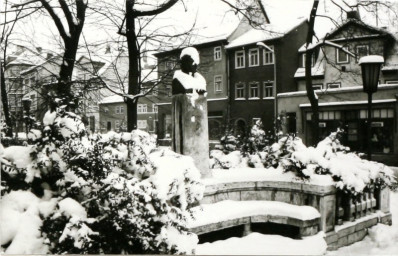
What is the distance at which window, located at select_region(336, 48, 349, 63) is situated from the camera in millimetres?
5529

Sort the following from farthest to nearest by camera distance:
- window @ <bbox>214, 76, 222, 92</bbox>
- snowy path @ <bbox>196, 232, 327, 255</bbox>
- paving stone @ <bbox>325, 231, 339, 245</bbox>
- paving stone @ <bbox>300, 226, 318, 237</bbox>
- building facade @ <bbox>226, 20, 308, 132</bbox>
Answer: window @ <bbox>214, 76, 222, 92</bbox>
building facade @ <bbox>226, 20, 308, 132</bbox>
paving stone @ <bbox>325, 231, 339, 245</bbox>
paving stone @ <bbox>300, 226, 318, 237</bbox>
snowy path @ <bbox>196, 232, 327, 255</bbox>

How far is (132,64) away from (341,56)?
3.22 meters

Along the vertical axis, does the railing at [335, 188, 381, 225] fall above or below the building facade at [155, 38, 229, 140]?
below

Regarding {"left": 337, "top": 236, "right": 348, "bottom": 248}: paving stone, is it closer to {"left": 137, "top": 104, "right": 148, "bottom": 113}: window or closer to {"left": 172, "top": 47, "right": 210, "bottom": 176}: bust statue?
{"left": 172, "top": 47, "right": 210, "bottom": 176}: bust statue

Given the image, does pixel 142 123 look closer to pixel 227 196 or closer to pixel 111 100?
pixel 111 100

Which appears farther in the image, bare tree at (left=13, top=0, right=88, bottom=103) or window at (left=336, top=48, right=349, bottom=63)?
window at (left=336, top=48, right=349, bottom=63)

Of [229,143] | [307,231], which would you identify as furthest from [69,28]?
[307,231]

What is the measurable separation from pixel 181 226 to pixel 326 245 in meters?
1.60

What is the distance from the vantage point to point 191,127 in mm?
3549

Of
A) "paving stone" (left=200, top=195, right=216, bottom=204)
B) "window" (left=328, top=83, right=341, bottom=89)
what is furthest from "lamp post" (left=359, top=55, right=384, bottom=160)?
"paving stone" (left=200, top=195, right=216, bottom=204)

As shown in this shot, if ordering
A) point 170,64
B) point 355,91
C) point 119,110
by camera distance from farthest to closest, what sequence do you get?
point 119,110
point 170,64
point 355,91

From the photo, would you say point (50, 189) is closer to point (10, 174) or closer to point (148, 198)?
point (10, 174)

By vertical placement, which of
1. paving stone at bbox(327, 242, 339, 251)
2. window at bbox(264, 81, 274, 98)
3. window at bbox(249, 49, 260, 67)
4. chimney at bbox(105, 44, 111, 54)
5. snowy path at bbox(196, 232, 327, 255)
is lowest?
paving stone at bbox(327, 242, 339, 251)

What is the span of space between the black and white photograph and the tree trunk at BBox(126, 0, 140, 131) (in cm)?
2
